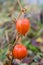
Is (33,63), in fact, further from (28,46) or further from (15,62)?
(28,46)

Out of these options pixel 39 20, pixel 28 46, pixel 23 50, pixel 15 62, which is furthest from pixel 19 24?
pixel 39 20

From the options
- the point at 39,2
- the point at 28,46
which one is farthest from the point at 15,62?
the point at 39,2

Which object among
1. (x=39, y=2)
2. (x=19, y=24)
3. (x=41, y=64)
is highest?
(x=19, y=24)

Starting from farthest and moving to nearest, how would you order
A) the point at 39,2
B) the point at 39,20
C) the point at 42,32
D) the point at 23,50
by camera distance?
the point at 39,2 → the point at 39,20 → the point at 42,32 → the point at 23,50

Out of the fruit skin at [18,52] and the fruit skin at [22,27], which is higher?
the fruit skin at [22,27]

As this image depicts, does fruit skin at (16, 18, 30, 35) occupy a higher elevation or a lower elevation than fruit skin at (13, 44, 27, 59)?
higher

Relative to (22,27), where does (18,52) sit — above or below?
below

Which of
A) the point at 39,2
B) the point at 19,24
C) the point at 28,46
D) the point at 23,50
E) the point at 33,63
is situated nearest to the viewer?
the point at 19,24

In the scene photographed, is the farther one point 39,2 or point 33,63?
point 39,2

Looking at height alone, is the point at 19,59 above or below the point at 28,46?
above
